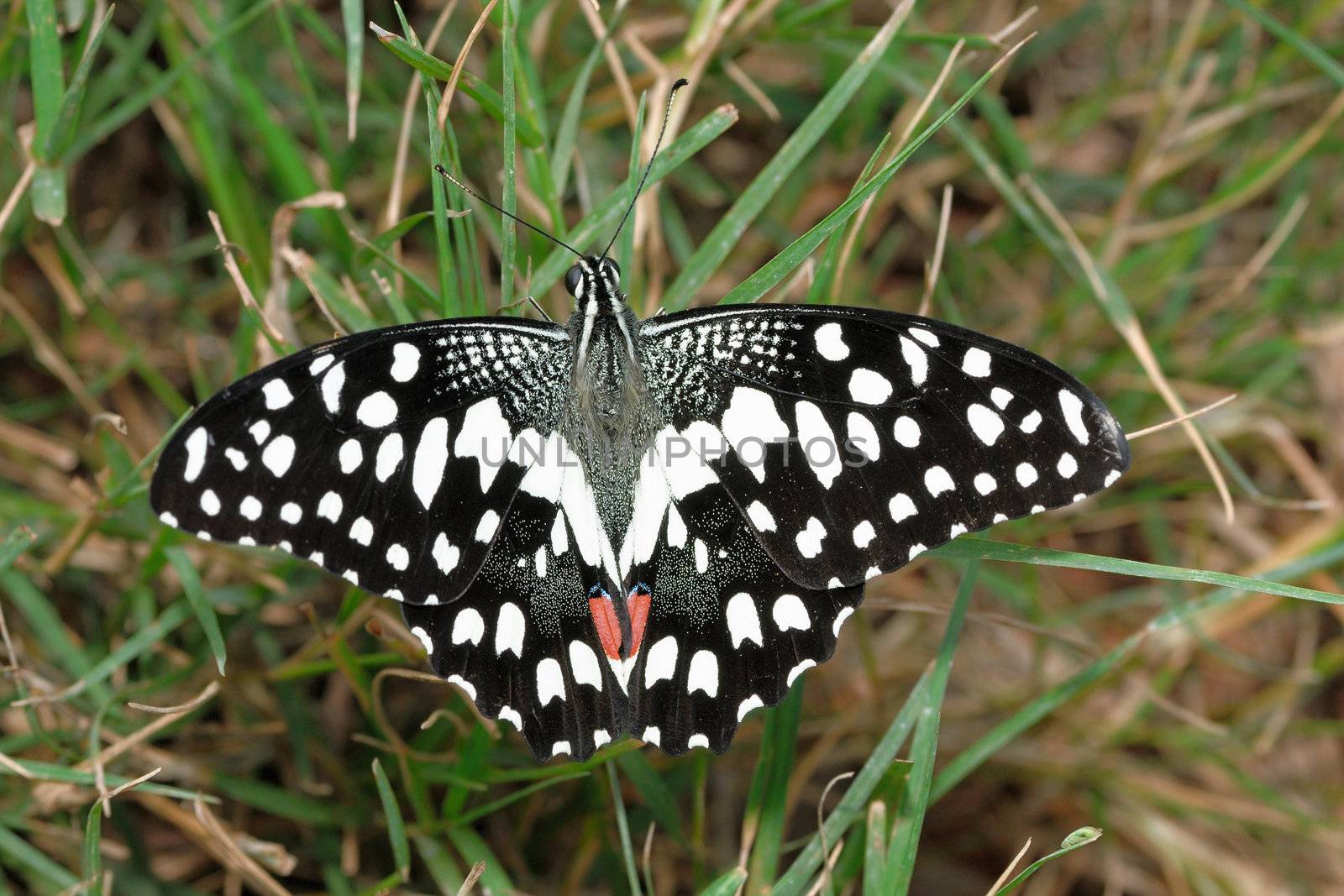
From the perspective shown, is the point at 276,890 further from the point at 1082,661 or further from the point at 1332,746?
the point at 1332,746

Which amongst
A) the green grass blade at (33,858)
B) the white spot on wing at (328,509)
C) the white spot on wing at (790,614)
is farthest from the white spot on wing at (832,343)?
the green grass blade at (33,858)

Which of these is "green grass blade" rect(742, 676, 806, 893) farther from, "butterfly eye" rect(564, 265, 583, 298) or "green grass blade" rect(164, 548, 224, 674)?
"green grass blade" rect(164, 548, 224, 674)

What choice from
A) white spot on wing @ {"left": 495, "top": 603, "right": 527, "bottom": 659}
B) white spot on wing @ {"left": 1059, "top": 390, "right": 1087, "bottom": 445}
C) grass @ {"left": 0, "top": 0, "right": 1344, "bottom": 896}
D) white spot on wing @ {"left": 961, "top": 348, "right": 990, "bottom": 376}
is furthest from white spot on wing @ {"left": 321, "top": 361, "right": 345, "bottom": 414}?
white spot on wing @ {"left": 1059, "top": 390, "right": 1087, "bottom": 445}

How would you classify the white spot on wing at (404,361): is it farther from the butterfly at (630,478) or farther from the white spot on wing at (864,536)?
the white spot on wing at (864,536)

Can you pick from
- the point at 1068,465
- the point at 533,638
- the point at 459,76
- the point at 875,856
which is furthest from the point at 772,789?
the point at 459,76

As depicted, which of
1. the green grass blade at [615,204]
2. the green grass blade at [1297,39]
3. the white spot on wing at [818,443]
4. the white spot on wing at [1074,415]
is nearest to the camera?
the white spot on wing at [1074,415]

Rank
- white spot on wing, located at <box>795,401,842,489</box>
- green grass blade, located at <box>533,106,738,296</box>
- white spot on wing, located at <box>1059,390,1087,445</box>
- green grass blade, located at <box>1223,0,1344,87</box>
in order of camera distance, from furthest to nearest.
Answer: green grass blade, located at <box>1223,0,1344,87</box>
green grass blade, located at <box>533,106,738,296</box>
white spot on wing, located at <box>795,401,842,489</box>
white spot on wing, located at <box>1059,390,1087,445</box>
